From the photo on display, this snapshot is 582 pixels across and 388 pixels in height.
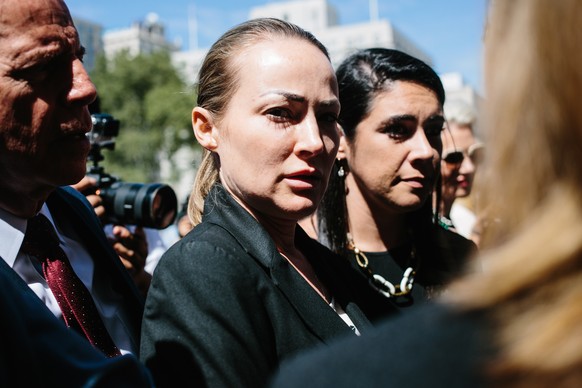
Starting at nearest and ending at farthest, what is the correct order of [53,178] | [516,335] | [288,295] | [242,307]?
[516,335], [242,307], [288,295], [53,178]

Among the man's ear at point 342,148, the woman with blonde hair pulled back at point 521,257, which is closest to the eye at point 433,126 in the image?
the man's ear at point 342,148

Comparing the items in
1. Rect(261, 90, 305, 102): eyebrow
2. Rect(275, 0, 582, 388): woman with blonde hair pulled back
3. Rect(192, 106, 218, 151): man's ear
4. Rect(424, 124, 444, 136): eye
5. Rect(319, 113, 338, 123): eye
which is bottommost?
Rect(424, 124, 444, 136): eye

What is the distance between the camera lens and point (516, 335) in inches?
28.0

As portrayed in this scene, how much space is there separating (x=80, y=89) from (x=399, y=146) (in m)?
1.35

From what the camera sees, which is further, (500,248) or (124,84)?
(124,84)

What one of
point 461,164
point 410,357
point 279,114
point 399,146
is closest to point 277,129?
point 279,114

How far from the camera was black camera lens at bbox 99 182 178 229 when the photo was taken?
97.0 inches

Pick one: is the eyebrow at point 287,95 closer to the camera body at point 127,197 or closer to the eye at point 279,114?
the eye at point 279,114

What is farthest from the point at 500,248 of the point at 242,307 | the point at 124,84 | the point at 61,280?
the point at 124,84

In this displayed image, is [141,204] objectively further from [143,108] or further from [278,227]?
[143,108]

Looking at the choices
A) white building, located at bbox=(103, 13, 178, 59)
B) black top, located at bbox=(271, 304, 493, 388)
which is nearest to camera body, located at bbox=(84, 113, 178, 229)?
black top, located at bbox=(271, 304, 493, 388)

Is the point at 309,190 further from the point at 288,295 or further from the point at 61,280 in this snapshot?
the point at 61,280

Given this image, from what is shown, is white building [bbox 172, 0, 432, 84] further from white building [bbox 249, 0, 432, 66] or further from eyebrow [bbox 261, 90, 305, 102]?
eyebrow [bbox 261, 90, 305, 102]

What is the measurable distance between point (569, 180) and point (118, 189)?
2.15 metres
